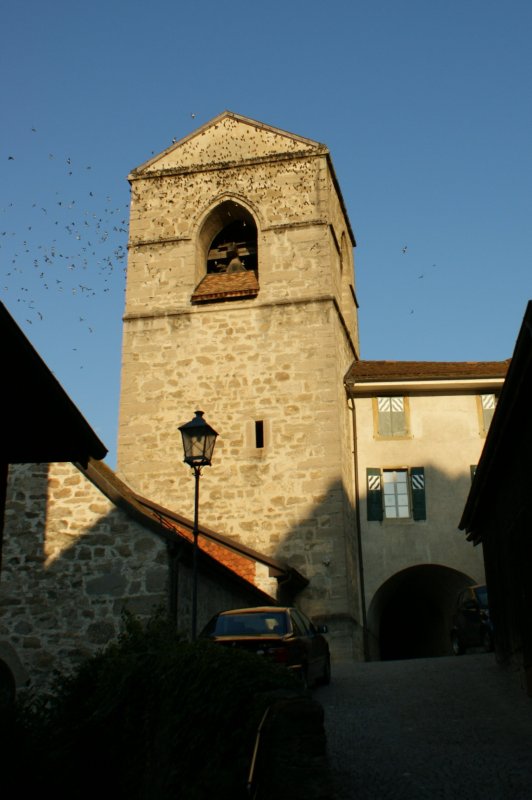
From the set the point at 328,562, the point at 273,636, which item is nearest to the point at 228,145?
the point at 328,562

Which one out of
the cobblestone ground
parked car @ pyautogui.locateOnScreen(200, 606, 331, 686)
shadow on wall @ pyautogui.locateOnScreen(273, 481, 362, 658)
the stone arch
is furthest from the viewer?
the stone arch

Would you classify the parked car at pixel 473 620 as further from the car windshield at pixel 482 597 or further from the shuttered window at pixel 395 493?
the shuttered window at pixel 395 493

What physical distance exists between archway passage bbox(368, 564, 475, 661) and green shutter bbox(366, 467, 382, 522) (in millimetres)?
1607

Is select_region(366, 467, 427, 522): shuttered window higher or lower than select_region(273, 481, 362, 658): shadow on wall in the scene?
higher

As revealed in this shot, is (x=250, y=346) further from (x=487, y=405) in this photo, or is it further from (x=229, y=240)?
(x=487, y=405)

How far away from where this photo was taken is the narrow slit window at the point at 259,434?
23672 mm

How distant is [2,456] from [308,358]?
17.1 m

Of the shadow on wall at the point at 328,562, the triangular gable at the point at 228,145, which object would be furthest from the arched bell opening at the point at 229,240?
the shadow on wall at the point at 328,562

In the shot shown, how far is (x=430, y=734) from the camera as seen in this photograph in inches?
384

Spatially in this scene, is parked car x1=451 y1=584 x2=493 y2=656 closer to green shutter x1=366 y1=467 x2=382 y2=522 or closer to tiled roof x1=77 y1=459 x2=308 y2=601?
tiled roof x1=77 y1=459 x2=308 y2=601

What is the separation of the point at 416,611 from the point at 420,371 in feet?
23.9

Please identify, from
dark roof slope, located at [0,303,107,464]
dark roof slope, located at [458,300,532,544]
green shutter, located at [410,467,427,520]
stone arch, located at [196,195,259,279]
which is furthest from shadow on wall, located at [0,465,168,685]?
stone arch, located at [196,195,259,279]

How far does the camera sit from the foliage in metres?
5.75

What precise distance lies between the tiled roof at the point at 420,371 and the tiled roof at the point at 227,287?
11.7 feet
